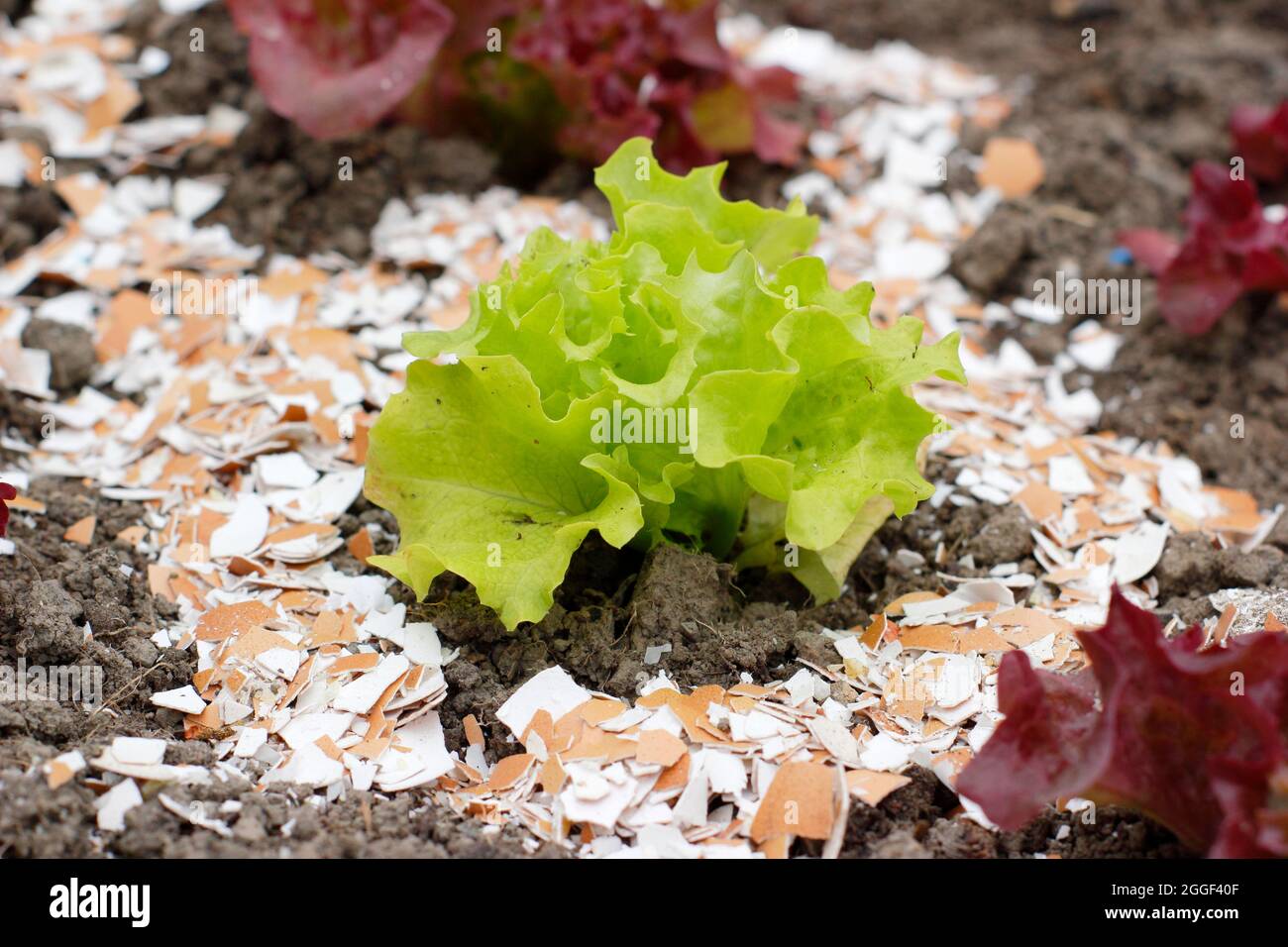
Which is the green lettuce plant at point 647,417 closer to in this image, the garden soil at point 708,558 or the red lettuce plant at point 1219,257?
the garden soil at point 708,558

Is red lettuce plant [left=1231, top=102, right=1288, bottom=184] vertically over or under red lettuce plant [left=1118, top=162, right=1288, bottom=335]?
over

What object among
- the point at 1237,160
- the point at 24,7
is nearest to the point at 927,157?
the point at 1237,160

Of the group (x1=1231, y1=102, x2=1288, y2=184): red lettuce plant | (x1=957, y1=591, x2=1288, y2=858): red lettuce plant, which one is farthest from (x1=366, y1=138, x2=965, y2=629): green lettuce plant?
(x1=1231, y1=102, x2=1288, y2=184): red lettuce plant

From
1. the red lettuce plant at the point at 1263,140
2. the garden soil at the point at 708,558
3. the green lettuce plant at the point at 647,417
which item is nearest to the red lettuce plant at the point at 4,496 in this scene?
the garden soil at the point at 708,558

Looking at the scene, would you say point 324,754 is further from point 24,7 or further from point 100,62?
point 24,7

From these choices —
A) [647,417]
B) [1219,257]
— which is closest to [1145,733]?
[647,417]

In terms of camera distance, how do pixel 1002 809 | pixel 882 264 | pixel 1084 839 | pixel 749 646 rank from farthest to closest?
pixel 882 264 → pixel 749 646 → pixel 1084 839 → pixel 1002 809

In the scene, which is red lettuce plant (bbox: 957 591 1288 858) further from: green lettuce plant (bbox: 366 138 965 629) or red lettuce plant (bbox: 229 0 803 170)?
red lettuce plant (bbox: 229 0 803 170)
